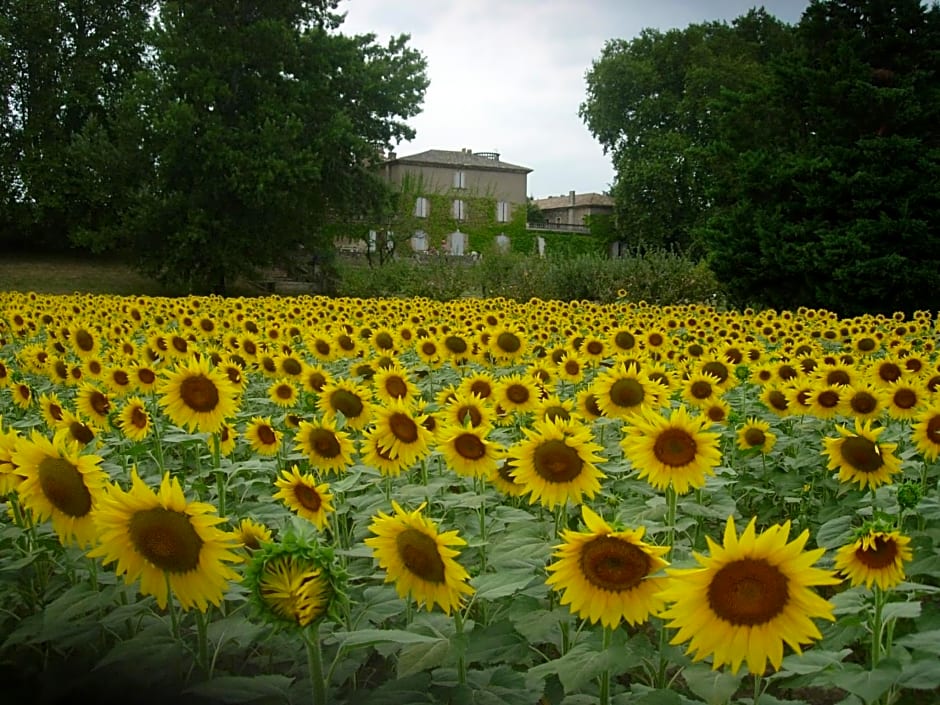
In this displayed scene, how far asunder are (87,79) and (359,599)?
35792 mm

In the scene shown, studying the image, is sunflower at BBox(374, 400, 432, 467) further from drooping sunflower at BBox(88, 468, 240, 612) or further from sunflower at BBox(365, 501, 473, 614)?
drooping sunflower at BBox(88, 468, 240, 612)

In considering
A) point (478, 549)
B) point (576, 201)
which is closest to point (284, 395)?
point (478, 549)

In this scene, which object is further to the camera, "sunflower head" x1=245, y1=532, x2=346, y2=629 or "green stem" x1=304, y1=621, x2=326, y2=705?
"green stem" x1=304, y1=621, x2=326, y2=705

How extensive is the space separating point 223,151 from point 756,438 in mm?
24418

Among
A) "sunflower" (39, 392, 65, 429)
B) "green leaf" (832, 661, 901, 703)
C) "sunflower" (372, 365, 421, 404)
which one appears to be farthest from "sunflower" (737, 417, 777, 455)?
"sunflower" (39, 392, 65, 429)

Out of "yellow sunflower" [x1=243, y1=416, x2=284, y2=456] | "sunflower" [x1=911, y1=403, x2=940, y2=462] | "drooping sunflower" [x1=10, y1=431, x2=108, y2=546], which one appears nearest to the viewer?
"drooping sunflower" [x1=10, y1=431, x2=108, y2=546]

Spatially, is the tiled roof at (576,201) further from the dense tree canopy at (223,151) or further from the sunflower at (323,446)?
the sunflower at (323,446)

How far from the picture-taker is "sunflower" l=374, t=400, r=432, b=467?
308cm

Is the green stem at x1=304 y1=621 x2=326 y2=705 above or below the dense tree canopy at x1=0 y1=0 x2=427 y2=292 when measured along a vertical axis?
below

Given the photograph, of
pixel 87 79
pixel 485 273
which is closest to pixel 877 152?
pixel 485 273

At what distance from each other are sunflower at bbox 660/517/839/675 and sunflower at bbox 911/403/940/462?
2117mm

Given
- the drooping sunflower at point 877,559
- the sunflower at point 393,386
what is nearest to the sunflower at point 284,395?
the sunflower at point 393,386

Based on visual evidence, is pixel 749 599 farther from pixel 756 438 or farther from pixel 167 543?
pixel 756 438

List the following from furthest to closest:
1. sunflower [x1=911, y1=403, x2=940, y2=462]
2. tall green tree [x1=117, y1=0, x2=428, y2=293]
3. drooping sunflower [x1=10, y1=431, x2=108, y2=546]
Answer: tall green tree [x1=117, y1=0, x2=428, y2=293], sunflower [x1=911, y1=403, x2=940, y2=462], drooping sunflower [x1=10, y1=431, x2=108, y2=546]
